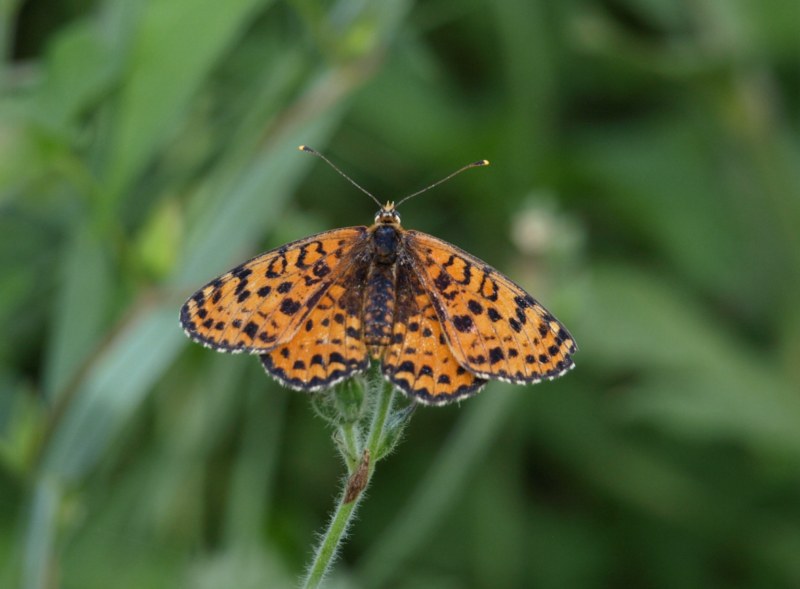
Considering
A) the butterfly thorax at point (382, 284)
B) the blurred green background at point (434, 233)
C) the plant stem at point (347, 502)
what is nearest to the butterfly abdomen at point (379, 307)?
the butterfly thorax at point (382, 284)

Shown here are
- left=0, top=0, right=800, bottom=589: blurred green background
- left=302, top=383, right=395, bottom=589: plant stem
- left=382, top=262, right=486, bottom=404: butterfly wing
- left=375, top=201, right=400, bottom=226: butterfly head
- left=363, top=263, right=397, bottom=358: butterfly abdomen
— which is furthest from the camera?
left=0, top=0, right=800, bottom=589: blurred green background

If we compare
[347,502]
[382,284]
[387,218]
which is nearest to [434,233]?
[387,218]

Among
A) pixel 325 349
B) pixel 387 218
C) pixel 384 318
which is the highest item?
pixel 387 218

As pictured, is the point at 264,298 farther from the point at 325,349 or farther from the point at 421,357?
the point at 421,357

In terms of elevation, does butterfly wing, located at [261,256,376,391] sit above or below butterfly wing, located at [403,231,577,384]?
below

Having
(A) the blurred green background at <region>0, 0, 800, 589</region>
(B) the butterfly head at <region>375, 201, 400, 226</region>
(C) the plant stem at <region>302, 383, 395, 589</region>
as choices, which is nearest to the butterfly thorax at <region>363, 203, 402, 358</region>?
(B) the butterfly head at <region>375, 201, 400, 226</region>

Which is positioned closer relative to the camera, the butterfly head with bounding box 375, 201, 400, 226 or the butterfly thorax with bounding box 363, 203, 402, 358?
the butterfly thorax with bounding box 363, 203, 402, 358

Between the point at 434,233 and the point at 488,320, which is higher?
the point at 434,233

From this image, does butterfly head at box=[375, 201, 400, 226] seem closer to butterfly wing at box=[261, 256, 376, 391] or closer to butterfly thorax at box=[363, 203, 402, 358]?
butterfly thorax at box=[363, 203, 402, 358]

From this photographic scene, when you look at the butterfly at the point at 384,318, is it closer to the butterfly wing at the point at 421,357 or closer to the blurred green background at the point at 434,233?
the butterfly wing at the point at 421,357
